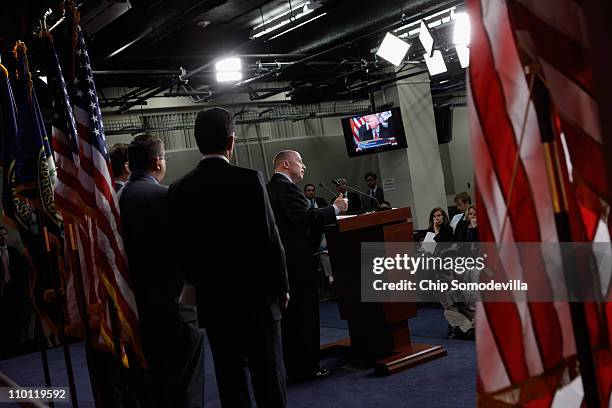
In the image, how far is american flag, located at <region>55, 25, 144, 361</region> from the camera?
2.95m

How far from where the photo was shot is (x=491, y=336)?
4.89ft

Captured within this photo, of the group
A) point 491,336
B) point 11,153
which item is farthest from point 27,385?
point 491,336

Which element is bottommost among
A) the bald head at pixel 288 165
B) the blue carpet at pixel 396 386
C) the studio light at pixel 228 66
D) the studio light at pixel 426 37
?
the blue carpet at pixel 396 386

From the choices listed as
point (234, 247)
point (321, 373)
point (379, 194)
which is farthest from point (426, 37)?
point (234, 247)

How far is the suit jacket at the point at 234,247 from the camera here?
2557 millimetres

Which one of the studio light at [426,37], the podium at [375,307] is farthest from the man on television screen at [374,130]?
the podium at [375,307]

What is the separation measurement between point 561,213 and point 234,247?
145 cm

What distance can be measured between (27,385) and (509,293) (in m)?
→ 5.62

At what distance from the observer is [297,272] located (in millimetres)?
4484

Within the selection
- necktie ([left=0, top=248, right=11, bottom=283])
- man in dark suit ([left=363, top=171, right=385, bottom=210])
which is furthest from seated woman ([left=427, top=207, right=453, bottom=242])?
necktie ([left=0, top=248, right=11, bottom=283])

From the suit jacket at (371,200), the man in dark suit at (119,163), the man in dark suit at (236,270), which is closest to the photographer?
the man in dark suit at (236,270)

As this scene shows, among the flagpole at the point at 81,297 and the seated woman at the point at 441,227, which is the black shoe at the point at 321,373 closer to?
the flagpole at the point at 81,297

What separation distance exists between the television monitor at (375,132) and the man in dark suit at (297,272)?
738cm

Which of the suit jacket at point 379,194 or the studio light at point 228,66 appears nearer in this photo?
the studio light at point 228,66
